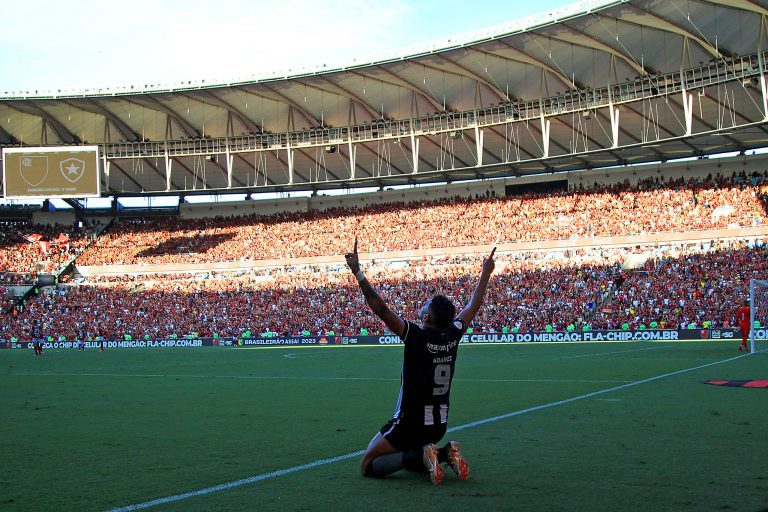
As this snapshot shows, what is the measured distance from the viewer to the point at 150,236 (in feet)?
223

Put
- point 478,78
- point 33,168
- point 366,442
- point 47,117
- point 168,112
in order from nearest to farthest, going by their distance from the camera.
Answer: point 366,442, point 478,78, point 33,168, point 168,112, point 47,117

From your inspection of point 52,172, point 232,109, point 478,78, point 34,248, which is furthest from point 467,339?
point 34,248

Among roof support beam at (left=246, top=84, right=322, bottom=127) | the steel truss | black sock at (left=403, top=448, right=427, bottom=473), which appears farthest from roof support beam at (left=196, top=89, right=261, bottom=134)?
black sock at (left=403, top=448, right=427, bottom=473)

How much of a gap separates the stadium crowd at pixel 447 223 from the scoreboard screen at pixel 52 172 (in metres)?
10.0

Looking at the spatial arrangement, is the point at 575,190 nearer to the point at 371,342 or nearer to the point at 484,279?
the point at 371,342

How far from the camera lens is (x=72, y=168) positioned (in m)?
55.6

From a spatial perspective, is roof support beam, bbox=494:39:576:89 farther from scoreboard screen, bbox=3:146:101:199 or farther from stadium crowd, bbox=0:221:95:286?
stadium crowd, bbox=0:221:95:286

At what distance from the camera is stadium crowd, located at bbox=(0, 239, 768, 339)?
39.9 m

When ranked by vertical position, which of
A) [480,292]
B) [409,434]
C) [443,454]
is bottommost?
[443,454]

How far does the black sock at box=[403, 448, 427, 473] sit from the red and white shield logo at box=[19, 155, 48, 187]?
5591 centimetres

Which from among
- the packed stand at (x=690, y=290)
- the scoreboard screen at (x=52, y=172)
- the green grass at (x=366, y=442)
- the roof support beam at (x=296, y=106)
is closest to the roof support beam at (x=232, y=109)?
the roof support beam at (x=296, y=106)

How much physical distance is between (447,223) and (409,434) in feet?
173

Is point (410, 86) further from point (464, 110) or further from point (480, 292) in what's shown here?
point (480, 292)

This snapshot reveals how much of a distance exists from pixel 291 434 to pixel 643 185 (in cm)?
5035
